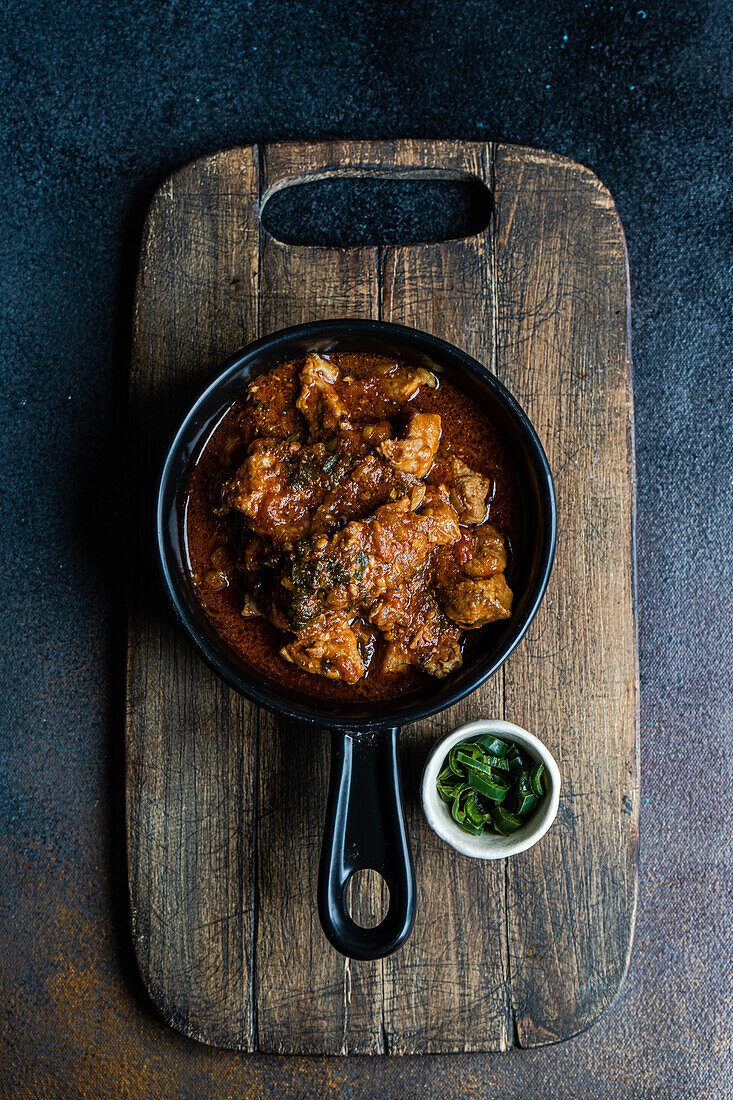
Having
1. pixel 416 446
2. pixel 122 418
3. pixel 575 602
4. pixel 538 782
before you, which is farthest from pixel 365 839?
pixel 122 418

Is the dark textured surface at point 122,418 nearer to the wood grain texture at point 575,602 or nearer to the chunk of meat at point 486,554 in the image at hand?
the wood grain texture at point 575,602

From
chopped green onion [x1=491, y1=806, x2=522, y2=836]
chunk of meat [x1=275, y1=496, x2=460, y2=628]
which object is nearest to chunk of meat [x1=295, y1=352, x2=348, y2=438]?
chunk of meat [x1=275, y1=496, x2=460, y2=628]

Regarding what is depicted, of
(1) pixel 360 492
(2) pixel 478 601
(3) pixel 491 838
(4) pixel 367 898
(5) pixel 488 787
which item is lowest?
(4) pixel 367 898

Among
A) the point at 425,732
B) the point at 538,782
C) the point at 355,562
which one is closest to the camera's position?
the point at 355,562

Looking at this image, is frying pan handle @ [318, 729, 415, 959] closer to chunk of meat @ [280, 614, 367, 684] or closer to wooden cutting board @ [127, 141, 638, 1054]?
chunk of meat @ [280, 614, 367, 684]

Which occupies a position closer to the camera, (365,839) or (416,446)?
(416,446)

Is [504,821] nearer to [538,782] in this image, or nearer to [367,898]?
[538,782]
